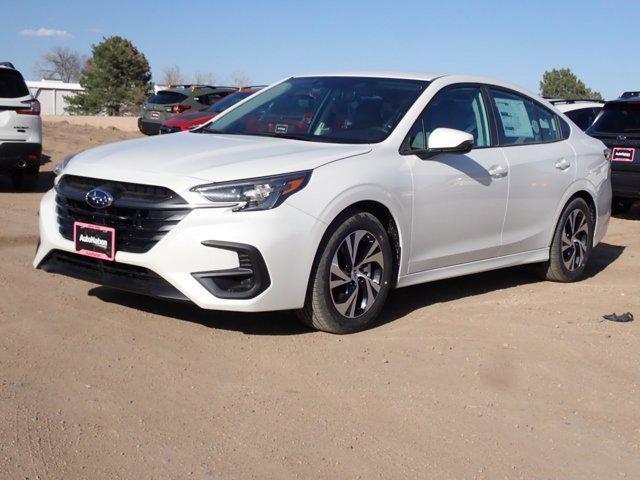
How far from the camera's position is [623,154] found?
11.5 meters

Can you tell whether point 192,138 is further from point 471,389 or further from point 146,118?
point 146,118

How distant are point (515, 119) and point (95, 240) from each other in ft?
11.4

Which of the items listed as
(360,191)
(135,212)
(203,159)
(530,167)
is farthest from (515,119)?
(135,212)

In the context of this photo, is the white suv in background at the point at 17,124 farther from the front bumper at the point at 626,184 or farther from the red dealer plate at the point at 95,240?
the front bumper at the point at 626,184

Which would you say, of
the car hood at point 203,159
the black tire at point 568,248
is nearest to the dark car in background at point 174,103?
the black tire at point 568,248

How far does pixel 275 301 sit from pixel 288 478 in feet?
5.52

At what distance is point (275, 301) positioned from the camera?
525 centimetres

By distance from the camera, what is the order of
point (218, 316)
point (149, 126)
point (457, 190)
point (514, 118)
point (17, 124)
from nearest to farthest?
point (218, 316) → point (457, 190) → point (514, 118) → point (17, 124) → point (149, 126)

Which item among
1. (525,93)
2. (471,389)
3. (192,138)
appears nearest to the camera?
(471,389)

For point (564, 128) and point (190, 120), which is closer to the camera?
point (564, 128)

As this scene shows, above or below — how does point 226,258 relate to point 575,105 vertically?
below

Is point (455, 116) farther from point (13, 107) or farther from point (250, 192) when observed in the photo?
point (13, 107)

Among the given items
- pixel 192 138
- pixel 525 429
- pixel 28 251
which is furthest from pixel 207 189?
pixel 28 251

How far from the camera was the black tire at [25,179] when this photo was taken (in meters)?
12.7
